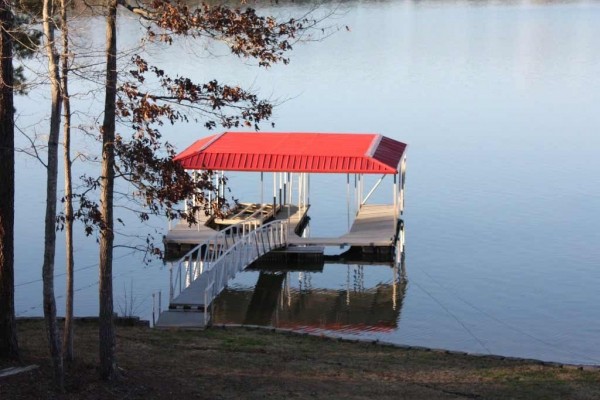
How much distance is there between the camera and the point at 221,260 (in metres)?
23.8

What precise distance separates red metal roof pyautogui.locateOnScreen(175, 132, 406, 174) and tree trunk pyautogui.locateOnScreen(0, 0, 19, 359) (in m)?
15.2

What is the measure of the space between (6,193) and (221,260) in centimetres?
1054

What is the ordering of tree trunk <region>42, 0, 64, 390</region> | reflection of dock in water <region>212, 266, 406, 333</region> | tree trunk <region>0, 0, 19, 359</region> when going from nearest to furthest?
tree trunk <region>42, 0, 64, 390</region> → tree trunk <region>0, 0, 19, 359</region> → reflection of dock in water <region>212, 266, 406, 333</region>

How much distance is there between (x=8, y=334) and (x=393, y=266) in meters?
16.5

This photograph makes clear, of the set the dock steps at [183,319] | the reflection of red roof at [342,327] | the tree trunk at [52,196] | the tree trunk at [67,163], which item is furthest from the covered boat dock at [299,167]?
the tree trunk at [52,196]

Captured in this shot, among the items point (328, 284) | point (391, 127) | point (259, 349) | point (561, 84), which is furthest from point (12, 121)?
point (561, 84)

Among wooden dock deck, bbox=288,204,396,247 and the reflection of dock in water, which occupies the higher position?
wooden dock deck, bbox=288,204,396,247

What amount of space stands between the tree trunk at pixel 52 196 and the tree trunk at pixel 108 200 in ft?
2.16

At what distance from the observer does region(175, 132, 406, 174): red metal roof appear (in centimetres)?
2970

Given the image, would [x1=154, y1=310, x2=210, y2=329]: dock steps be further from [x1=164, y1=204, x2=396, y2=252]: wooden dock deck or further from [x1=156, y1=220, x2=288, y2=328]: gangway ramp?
[x1=164, y1=204, x2=396, y2=252]: wooden dock deck

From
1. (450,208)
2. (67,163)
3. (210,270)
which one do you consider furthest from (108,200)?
(450,208)

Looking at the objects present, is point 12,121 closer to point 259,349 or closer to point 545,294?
point 259,349

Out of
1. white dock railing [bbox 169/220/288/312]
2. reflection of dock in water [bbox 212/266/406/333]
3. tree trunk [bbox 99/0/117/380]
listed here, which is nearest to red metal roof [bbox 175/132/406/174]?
white dock railing [bbox 169/220/288/312]

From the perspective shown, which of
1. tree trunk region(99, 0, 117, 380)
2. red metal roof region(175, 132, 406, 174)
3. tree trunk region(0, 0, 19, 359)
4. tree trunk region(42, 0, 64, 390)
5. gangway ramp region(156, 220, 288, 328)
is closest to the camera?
tree trunk region(42, 0, 64, 390)
